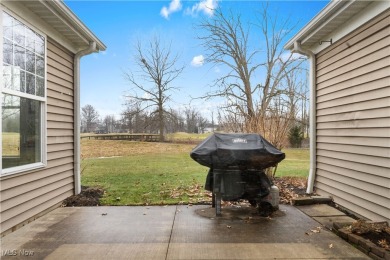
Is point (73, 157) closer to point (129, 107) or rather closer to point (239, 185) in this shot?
point (239, 185)

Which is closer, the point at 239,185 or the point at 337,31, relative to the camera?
the point at 239,185

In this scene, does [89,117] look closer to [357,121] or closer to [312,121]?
[312,121]

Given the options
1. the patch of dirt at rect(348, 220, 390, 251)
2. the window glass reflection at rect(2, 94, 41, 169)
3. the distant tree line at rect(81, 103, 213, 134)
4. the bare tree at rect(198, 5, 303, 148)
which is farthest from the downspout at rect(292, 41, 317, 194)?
the distant tree line at rect(81, 103, 213, 134)

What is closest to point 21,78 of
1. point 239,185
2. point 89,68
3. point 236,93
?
point 239,185

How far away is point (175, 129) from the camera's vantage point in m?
26.4

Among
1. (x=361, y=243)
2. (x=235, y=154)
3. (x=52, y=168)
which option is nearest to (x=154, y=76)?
(x=52, y=168)

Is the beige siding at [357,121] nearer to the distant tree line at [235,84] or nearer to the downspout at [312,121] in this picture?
the downspout at [312,121]

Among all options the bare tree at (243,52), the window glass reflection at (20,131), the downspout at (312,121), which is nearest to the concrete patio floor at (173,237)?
the window glass reflection at (20,131)

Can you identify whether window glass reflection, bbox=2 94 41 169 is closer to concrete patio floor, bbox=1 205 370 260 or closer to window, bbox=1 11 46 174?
window, bbox=1 11 46 174

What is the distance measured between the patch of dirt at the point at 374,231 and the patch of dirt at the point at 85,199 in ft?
14.3

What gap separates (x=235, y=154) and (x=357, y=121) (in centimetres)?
206

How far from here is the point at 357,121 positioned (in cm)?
486

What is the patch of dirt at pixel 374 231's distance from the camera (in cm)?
363

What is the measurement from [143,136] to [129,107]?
2.77 m
